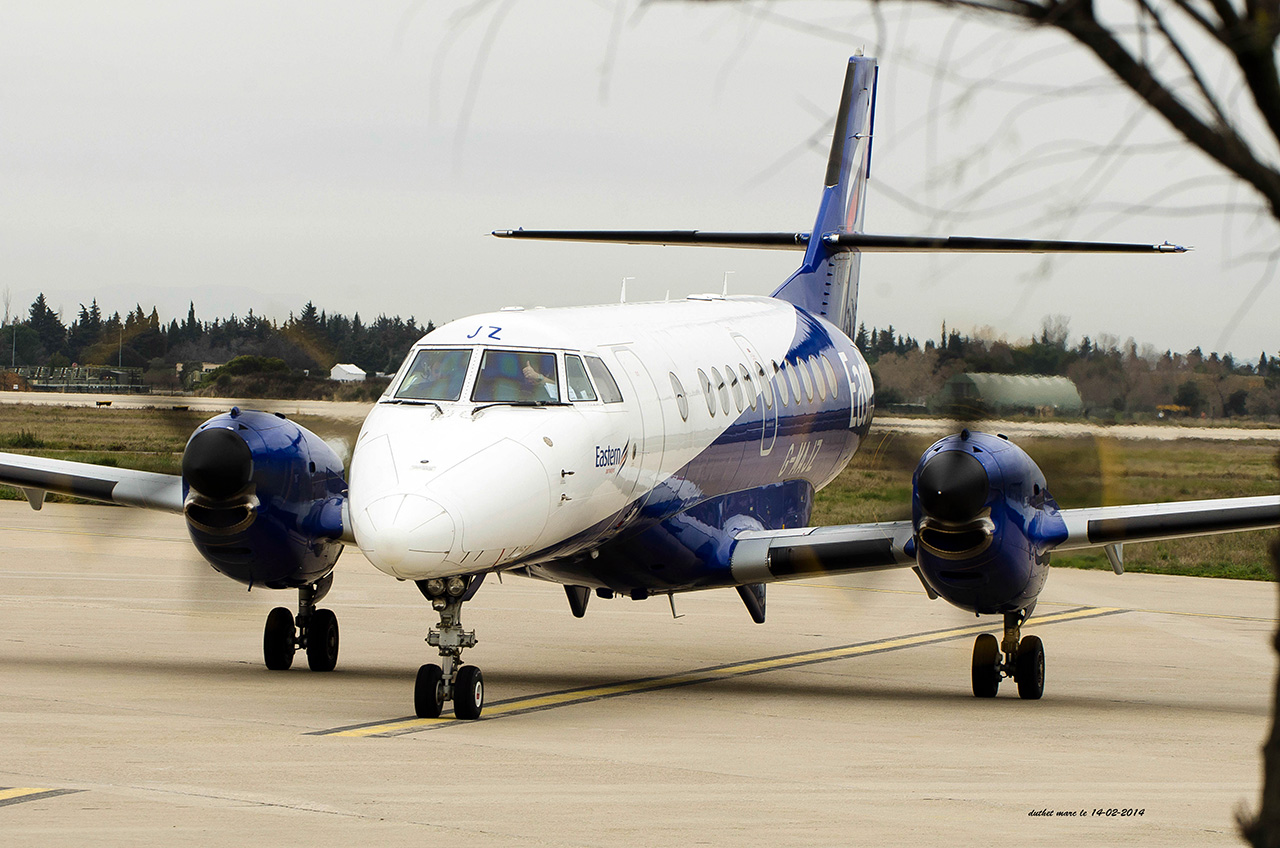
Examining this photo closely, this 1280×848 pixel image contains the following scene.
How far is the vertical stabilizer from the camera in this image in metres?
20.6

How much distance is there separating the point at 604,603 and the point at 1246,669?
8906 millimetres

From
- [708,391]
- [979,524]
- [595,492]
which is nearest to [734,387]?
[708,391]

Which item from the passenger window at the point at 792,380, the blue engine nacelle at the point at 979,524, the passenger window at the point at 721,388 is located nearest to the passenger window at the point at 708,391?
the passenger window at the point at 721,388

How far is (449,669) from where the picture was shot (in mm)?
11102

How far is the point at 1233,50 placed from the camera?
2770 mm

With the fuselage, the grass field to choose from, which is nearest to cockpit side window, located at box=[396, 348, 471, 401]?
the fuselage

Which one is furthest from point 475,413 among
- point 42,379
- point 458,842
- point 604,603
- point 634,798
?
point 42,379

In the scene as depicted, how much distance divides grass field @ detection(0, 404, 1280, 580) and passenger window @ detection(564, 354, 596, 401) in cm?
301

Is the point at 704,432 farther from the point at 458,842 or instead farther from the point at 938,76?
the point at 938,76

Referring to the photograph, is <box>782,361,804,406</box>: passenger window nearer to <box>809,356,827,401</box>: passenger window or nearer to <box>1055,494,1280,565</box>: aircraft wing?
<box>809,356,827,401</box>: passenger window

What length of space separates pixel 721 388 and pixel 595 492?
3307 millimetres

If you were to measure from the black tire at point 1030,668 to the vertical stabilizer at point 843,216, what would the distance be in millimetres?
7287

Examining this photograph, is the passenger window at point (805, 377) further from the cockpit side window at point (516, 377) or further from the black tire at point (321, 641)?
the cockpit side window at point (516, 377)

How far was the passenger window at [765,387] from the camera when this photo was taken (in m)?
15.6
